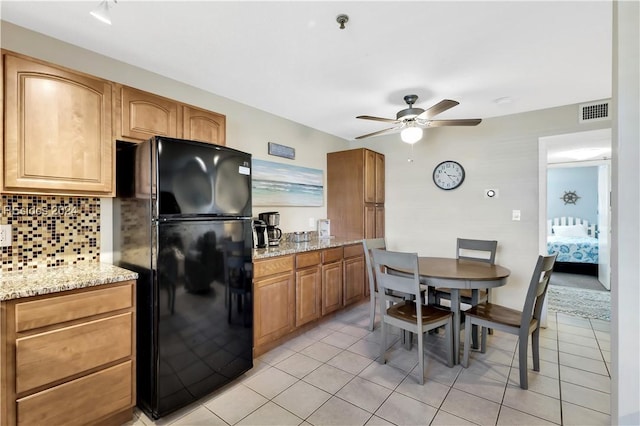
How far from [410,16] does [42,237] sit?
2.72 metres

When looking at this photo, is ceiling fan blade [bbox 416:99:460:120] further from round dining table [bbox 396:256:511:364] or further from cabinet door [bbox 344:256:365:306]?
cabinet door [bbox 344:256:365:306]

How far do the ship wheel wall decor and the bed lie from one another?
0.52 metres

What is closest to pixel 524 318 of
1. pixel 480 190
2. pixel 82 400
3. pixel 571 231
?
pixel 480 190

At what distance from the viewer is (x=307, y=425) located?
5.81ft

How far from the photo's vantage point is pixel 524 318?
2117 millimetres

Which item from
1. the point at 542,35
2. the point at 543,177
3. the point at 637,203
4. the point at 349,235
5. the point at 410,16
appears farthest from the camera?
the point at 349,235

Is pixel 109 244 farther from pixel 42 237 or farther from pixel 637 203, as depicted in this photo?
pixel 637 203

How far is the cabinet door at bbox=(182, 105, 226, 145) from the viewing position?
2389mm

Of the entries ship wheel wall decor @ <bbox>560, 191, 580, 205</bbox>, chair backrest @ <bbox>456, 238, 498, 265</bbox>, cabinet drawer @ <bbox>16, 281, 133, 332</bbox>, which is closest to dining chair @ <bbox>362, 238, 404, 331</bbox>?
chair backrest @ <bbox>456, 238, 498, 265</bbox>

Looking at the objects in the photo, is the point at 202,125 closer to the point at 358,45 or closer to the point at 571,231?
the point at 358,45

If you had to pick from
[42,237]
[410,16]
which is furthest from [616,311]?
[42,237]

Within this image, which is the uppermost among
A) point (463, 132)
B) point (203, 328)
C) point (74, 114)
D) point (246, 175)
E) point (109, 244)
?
point (463, 132)

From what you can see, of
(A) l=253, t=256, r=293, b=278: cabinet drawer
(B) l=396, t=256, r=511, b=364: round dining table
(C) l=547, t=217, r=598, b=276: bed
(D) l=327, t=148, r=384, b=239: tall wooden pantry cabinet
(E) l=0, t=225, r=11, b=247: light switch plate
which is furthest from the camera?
(C) l=547, t=217, r=598, b=276: bed

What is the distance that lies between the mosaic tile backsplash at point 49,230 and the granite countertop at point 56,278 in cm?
7
